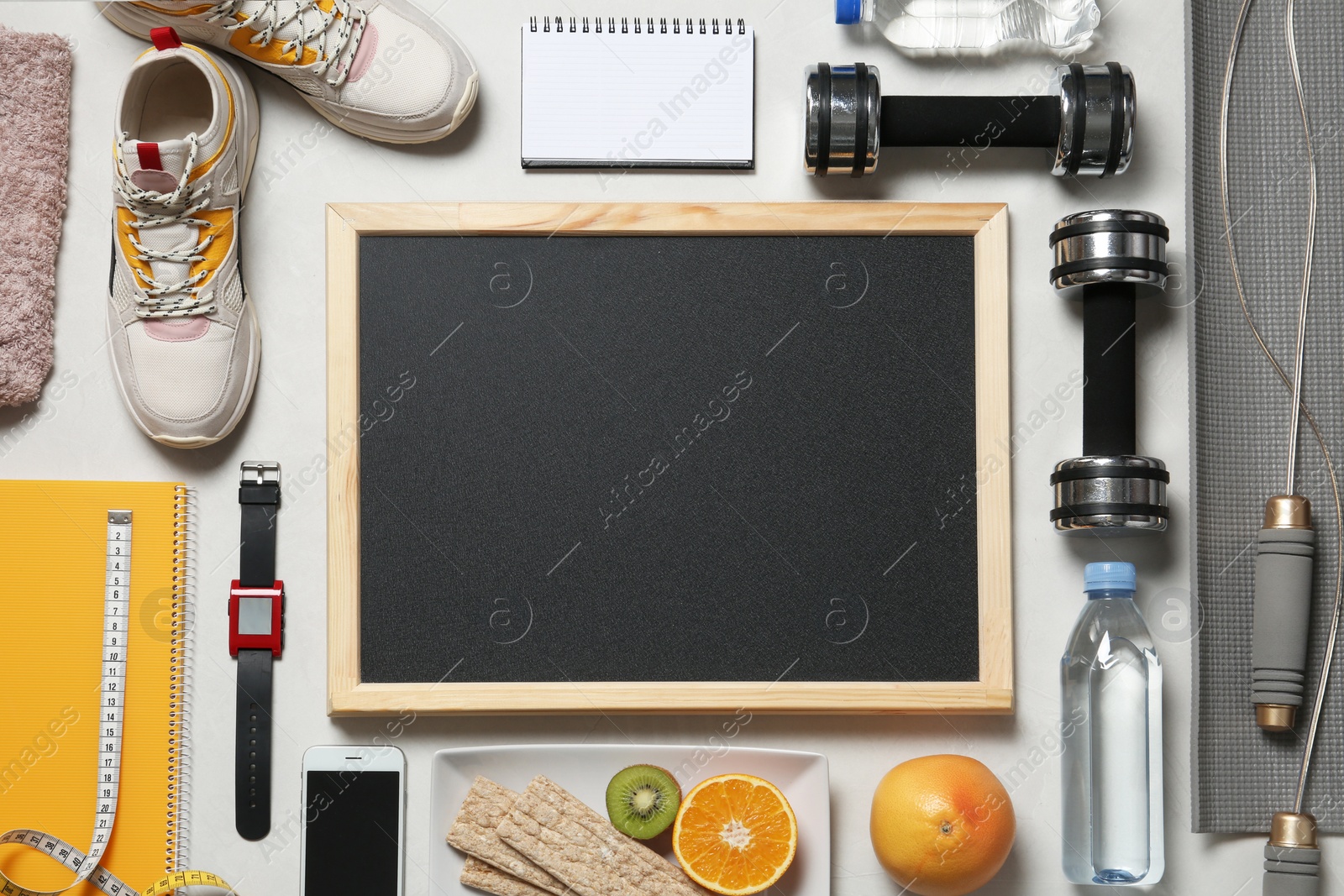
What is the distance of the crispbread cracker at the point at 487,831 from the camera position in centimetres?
88

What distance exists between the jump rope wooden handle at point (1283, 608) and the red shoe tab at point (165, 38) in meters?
1.22

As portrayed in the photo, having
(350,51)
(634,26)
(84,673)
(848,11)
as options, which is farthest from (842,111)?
(84,673)

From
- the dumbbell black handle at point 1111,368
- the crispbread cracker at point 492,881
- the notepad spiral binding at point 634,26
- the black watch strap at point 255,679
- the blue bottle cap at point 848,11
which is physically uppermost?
the blue bottle cap at point 848,11

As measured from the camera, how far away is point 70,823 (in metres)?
0.90

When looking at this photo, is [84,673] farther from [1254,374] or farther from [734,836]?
[1254,374]

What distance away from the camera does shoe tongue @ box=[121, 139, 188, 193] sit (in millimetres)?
837

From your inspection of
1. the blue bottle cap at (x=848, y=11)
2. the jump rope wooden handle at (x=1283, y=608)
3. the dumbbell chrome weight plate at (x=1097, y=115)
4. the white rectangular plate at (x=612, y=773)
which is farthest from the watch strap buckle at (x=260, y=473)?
the jump rope wooden handle at (x=1283, y=608)

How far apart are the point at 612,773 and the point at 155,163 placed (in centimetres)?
76

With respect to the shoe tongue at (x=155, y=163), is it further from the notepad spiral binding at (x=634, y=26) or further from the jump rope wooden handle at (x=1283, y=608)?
the jump rope wooden handle at (x=1283, y=608)

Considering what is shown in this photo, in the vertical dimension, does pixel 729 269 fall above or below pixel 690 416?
above

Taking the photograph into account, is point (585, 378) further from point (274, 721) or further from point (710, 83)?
point (274, 721)

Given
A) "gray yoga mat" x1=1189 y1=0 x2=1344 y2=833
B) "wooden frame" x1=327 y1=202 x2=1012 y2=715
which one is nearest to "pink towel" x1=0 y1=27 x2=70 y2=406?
"wooden frame" x1=327 y1=202 x2=1012 y2=715

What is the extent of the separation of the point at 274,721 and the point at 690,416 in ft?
1.81

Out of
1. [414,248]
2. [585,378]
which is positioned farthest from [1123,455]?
[414,248]
